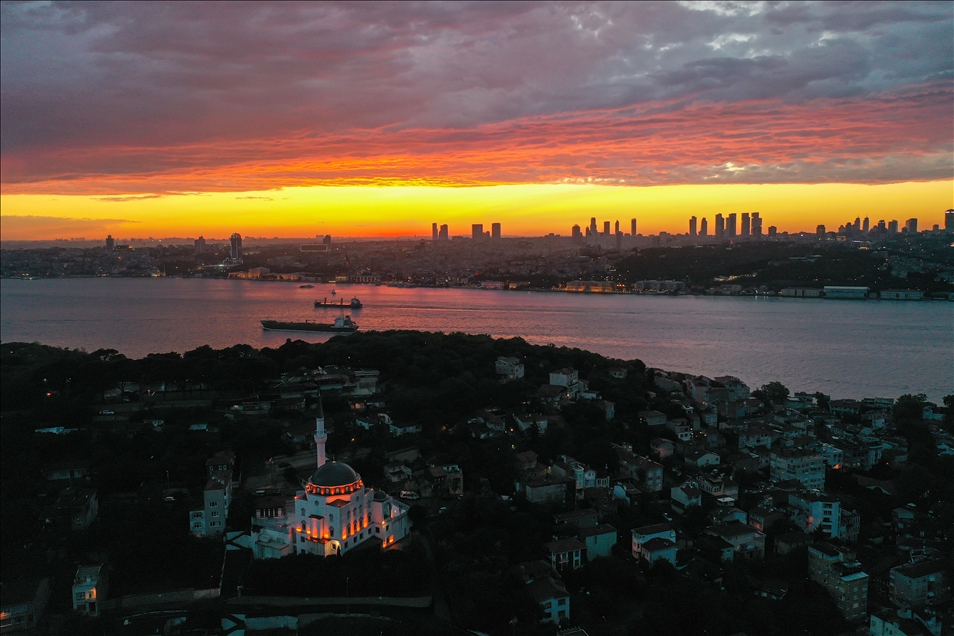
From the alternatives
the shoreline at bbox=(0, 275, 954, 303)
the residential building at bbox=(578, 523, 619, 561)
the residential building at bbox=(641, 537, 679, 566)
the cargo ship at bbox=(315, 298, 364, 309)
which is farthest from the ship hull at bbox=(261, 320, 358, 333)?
the shoreline at bbox=(0, 275, 954, 303)

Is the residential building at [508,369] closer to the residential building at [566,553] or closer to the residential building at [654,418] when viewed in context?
the residential building at [654,418]

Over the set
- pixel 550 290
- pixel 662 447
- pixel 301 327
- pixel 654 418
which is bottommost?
pixel 662 447

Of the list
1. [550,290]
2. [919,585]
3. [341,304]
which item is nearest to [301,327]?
[341,304]

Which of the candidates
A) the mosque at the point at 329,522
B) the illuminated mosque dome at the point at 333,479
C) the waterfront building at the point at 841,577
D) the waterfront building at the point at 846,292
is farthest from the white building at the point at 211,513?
the waterfront building at the point at 846,292

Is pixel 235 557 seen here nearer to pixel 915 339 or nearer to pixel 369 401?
pixel 369 401

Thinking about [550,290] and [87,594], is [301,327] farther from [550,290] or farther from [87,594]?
[550,290]

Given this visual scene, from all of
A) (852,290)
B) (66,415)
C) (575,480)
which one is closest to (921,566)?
(575,480)
